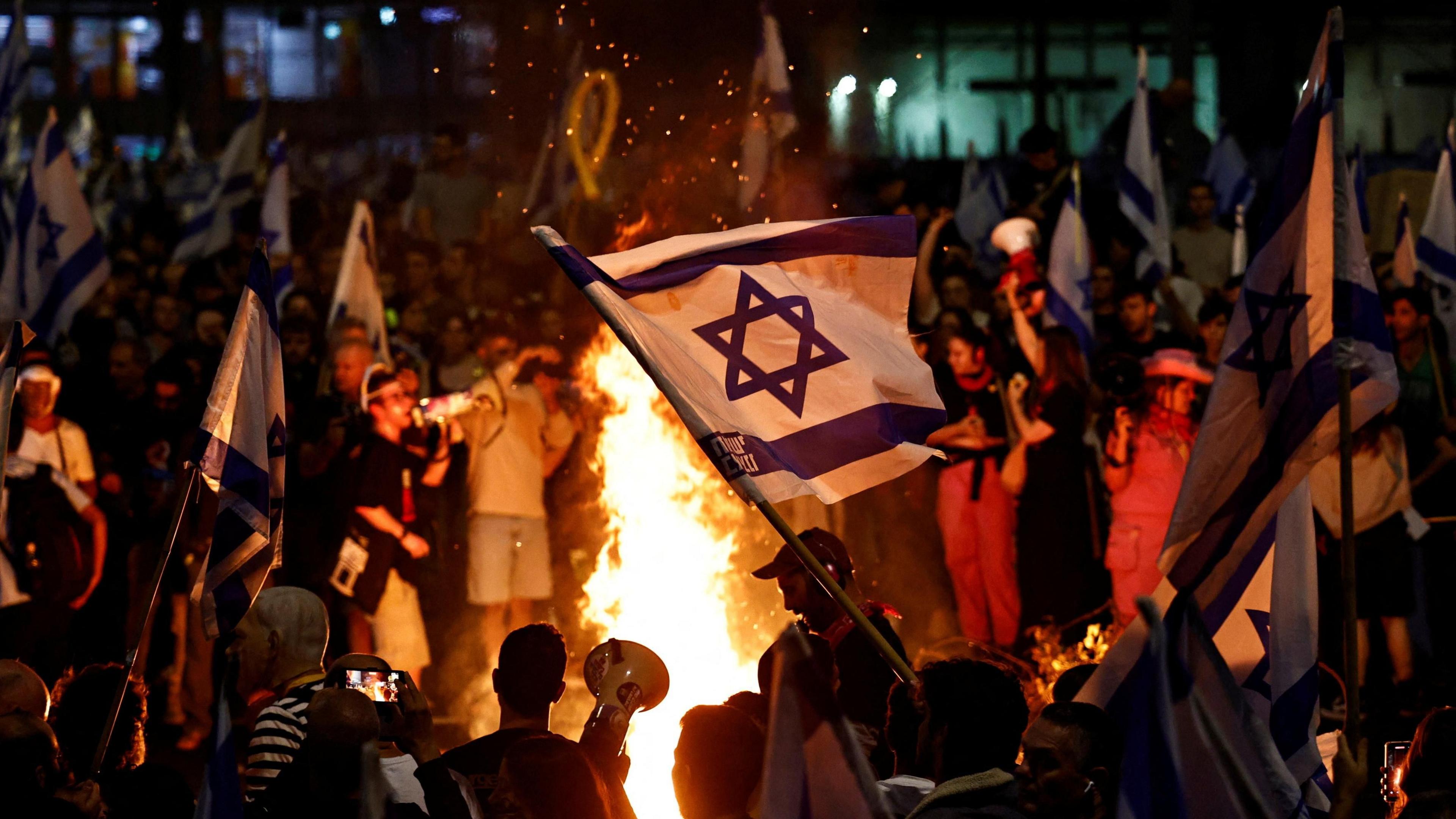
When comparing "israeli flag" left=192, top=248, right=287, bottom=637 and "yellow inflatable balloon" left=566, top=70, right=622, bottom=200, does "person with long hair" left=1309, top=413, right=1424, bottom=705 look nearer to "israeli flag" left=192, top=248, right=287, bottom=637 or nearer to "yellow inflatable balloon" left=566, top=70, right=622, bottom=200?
"yellow inflatable balloon" left=566, top=70, right=622, bottom=200

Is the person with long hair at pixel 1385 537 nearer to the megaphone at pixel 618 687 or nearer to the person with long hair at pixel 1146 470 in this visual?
the person with long hair at pixel 1146 470

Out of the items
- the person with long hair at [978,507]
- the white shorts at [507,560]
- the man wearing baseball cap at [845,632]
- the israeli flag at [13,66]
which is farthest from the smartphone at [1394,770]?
the israeli flag at [13,66]

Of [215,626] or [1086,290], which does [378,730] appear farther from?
[1086,290]

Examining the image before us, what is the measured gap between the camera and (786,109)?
11.5 m

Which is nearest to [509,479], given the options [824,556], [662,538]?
[662,538]

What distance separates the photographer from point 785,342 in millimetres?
5066

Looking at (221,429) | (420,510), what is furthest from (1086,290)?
(221,429)

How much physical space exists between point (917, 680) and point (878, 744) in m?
1.40

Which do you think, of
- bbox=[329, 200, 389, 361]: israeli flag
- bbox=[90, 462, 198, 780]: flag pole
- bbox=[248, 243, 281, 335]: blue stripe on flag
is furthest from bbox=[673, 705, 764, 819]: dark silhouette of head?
bbox=[329, 200, 389, 361]: israeli flag

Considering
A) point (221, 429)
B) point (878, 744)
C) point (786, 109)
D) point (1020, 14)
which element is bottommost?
point (878, 744)

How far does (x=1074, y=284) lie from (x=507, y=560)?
12.9 ft

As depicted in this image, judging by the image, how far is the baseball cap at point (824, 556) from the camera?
18.5 feet

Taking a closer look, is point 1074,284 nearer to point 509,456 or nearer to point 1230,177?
point 509,456

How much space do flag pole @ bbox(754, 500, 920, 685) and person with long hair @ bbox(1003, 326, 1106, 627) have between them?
5248 millimetres
